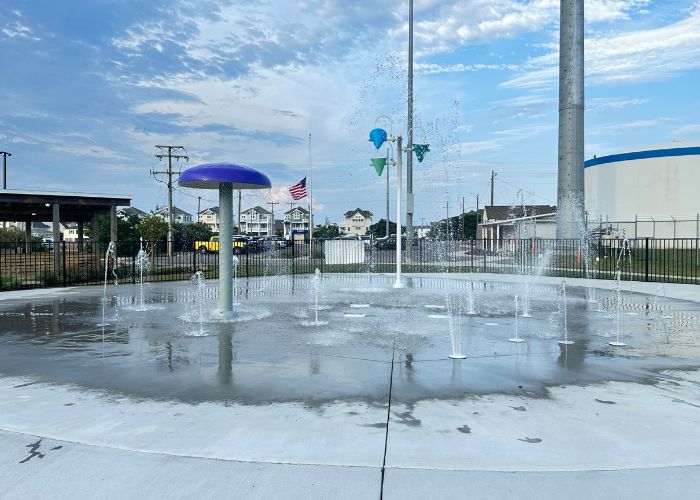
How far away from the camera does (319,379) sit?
6359 millimetres

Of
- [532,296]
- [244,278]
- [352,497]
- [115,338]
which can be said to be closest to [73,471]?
[352,497]

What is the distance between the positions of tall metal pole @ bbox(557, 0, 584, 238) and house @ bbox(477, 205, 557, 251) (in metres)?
3.85

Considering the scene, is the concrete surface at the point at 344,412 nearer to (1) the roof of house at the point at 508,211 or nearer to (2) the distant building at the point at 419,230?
(2) the distant building at the point at 419,230

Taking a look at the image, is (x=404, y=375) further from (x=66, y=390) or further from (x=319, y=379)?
(x=66, y=390)

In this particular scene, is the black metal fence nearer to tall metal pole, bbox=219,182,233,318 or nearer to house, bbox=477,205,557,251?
tall metal pole, bbox=219,182,233,318

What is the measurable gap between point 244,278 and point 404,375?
54.3 ft

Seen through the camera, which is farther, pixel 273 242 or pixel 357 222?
pixel 357 222

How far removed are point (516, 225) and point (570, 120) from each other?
26.4 meters

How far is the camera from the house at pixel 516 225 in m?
55.3

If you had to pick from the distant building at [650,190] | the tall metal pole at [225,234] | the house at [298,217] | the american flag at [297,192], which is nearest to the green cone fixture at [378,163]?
the tall metal pole at [225,234]

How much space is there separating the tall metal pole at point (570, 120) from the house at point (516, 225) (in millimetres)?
3851

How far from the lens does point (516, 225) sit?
65062 mm

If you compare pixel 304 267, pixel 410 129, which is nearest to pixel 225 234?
pixel 410 129

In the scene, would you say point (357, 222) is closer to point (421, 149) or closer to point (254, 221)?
point (254, 221)
